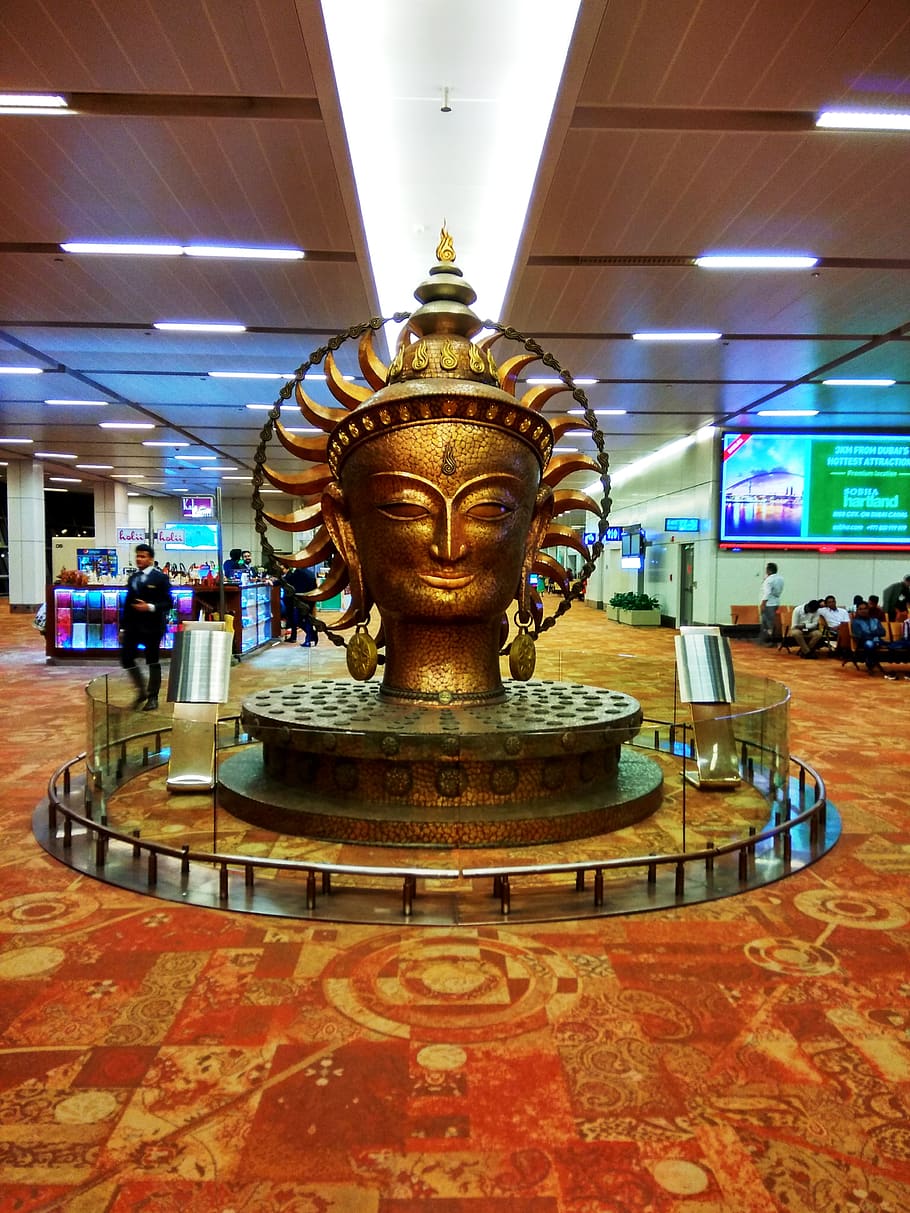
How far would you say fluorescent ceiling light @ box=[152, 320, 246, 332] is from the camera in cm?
1035

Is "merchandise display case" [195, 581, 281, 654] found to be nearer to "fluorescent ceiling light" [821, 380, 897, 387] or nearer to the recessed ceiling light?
the recessed ceiling light

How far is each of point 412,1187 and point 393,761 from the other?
2287 millimetres

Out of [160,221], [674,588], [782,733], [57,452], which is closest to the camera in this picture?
[782,733]

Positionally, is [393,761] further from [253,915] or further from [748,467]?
[748,467]

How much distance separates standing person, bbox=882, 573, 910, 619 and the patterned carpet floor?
10856mm

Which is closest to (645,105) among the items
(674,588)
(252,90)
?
(252,90)

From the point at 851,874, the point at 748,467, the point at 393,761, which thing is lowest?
the point at 851,874

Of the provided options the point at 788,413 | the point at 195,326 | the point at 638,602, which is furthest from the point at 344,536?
the point at 638,602

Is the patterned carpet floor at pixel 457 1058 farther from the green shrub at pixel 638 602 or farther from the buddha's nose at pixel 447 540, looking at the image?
the green shrub at pixel 638 602

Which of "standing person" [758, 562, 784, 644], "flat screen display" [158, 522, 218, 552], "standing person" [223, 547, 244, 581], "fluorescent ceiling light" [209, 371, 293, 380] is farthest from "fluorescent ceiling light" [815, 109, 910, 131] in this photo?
"flat screen display" [158, 522, 218, 552]

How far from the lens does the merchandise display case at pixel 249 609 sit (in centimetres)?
1238

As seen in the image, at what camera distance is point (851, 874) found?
3660 mm

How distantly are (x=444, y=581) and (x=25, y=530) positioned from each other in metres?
24.9

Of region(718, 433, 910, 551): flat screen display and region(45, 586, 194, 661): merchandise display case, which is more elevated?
region(718, 433, 910, 551): flat screen display
